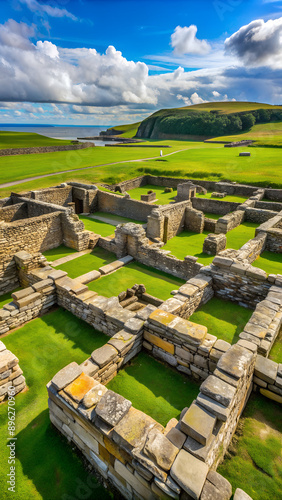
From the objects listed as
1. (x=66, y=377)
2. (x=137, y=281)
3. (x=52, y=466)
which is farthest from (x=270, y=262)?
(x=52, y=466)

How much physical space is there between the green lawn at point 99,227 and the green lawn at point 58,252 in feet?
9.69

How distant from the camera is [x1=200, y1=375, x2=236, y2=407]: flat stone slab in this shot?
4.32m

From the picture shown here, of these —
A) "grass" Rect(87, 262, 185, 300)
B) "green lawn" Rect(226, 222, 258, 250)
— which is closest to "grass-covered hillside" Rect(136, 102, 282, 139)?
"green lawn" Rect(226, 222, 258, 250)

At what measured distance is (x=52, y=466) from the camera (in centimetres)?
510

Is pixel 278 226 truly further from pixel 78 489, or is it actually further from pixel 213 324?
pixel 78 489

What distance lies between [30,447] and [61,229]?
12.6 meters

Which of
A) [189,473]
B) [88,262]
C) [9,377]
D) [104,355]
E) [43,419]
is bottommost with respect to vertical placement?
[88,262]

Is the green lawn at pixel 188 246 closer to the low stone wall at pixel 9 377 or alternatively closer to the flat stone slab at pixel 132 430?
the low stone wall at pixel 9 377

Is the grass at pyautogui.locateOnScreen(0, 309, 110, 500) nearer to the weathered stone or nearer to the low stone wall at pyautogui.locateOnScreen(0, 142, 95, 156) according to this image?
the weathered stone

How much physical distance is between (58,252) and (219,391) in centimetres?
1331

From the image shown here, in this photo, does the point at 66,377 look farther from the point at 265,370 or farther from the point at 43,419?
the point at 265,370

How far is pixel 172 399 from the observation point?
19.1 ft

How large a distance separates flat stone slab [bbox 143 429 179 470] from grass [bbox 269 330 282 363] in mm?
3823

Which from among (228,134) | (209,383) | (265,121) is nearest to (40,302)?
(209,383)
